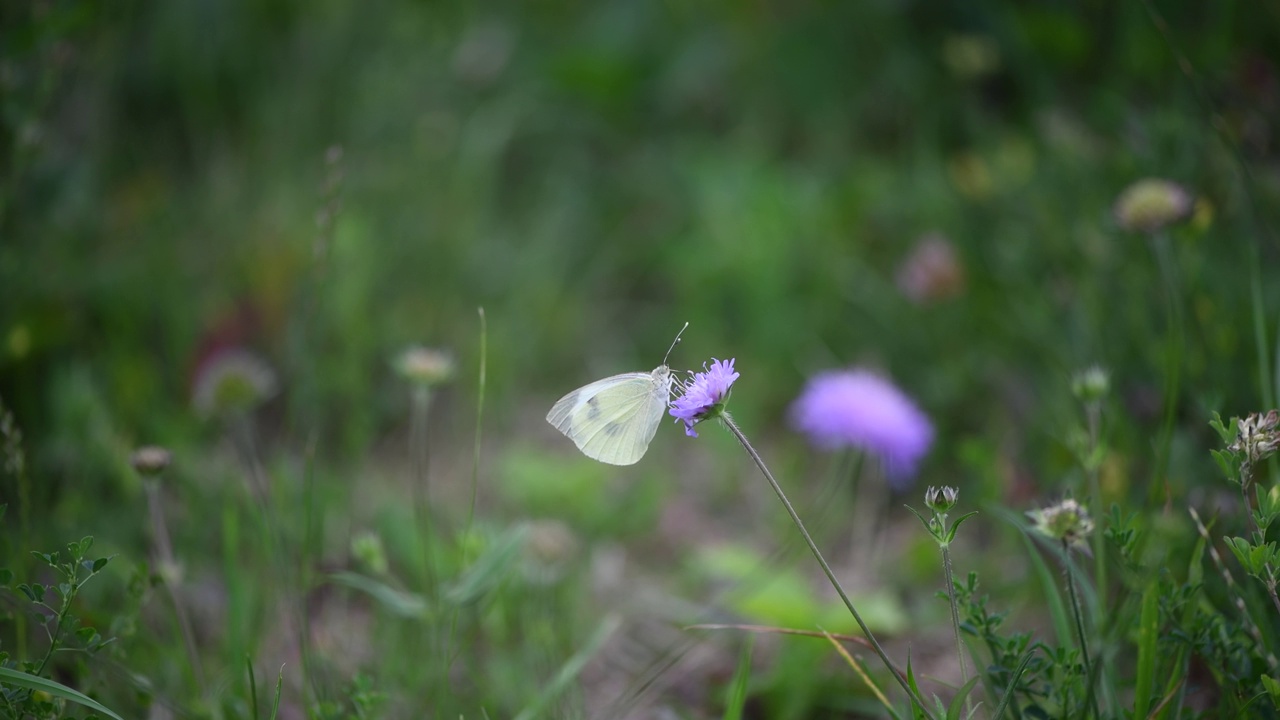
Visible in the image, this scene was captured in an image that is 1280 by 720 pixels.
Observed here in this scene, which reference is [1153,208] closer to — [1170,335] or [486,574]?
[1170,335]

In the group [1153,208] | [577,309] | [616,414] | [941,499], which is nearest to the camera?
[941,499]

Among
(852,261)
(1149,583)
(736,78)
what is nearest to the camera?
(1149,583)

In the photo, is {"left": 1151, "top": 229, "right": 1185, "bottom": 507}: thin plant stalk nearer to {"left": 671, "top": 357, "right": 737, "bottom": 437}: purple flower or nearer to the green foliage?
{"left": 671, "top": 357, "right": 737, "bottom": 437}: purple flower

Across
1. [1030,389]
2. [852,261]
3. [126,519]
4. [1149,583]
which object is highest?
[126,519]

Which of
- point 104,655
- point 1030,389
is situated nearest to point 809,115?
point 1030,389

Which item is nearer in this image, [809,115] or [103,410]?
[103,410]

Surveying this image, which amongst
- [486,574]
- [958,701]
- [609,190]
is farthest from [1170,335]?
[609,190]

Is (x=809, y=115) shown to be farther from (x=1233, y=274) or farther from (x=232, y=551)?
(x=232, y=551)

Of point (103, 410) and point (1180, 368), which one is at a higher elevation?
point (103, 410)

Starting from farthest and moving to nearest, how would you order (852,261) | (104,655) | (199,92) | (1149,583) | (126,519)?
(199,92), (852,261), (126,519), (104,655), (1149,583)
